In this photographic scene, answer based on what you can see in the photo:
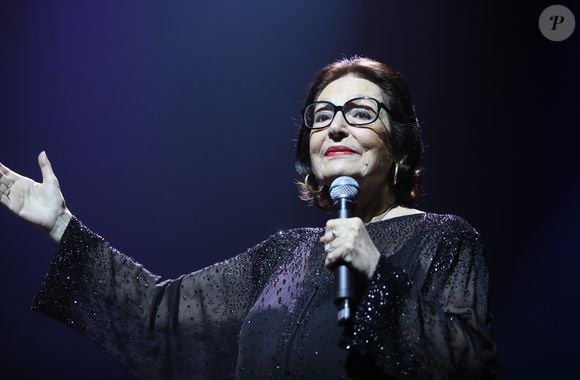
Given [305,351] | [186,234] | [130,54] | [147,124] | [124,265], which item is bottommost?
[305,351]

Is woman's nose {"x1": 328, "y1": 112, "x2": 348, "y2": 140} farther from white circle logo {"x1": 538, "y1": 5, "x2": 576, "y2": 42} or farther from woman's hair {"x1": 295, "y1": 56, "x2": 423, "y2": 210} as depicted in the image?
white circle logo {"x1": 538, "y1": 5, "x2": 576, "y2": 42}

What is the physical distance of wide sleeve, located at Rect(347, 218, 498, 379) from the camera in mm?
1393

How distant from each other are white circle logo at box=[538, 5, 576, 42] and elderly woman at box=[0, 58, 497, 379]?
50.6 inches

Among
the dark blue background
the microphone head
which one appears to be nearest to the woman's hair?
the microphone head

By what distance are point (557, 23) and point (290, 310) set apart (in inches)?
74.1

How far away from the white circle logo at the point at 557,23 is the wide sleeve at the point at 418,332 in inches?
68.3

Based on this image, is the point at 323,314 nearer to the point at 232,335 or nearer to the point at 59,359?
the point at 232,335

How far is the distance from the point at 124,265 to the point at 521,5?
199 cm

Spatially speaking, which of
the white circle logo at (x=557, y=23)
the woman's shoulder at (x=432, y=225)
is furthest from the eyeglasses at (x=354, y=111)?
the white circle logo at (x=557, y=23)

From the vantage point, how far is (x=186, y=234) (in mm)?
3039

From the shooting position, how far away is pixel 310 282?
1.75m

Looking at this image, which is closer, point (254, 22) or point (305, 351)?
point (305, 351)

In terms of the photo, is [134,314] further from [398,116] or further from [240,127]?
[240,127]

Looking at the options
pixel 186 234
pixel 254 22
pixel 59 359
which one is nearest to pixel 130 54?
pixel 254 22
